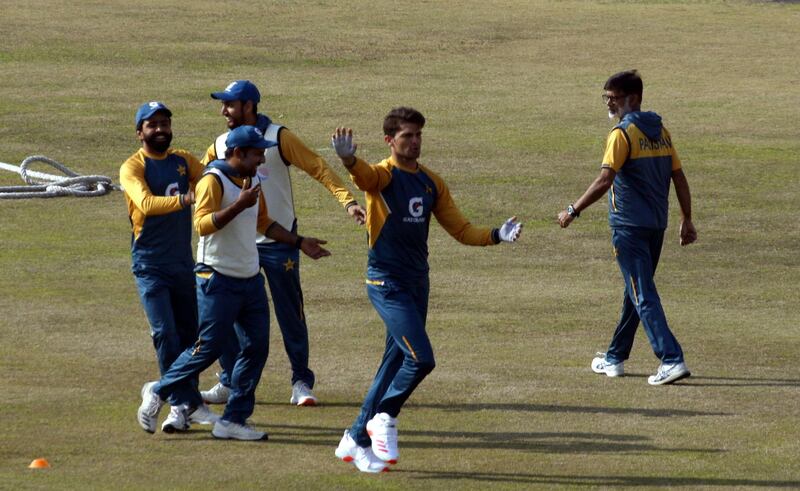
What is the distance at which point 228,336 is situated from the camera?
35.3 feet

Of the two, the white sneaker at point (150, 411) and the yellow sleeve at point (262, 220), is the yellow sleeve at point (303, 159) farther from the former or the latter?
the white sneaker at point (150, 411)

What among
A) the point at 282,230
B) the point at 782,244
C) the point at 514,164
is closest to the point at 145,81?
the point at 514,164

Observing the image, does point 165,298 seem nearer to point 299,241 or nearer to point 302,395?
point 299,241

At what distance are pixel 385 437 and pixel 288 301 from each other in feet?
7.46

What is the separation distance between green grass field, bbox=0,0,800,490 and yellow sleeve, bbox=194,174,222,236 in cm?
151

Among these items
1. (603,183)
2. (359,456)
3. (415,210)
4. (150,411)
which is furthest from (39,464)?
(603,183)

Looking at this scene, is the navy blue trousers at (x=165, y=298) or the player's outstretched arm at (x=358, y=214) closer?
the player's outstretched arm at (x=358, y=214)

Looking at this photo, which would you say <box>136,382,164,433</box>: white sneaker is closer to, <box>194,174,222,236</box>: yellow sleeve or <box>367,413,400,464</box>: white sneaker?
<box>194,174,222,236</box>: yellow sleeve

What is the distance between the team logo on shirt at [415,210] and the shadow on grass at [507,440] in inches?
63.0

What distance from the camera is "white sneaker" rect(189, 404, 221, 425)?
11102 millimetres

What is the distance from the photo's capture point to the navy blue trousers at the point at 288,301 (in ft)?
38.9

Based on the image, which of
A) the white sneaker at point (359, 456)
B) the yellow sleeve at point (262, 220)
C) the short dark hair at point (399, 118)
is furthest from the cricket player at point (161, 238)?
the short dark hair at point (399, 118)

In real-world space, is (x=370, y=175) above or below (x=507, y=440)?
above

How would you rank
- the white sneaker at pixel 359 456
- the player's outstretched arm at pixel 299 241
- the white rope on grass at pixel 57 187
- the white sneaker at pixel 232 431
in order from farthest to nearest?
the white rope on grass at pixel 57 187
the white sneaker at pixel 232 431
the player's outstretched arm at pixel 299 241
the white sneaker at pixel 359 456
